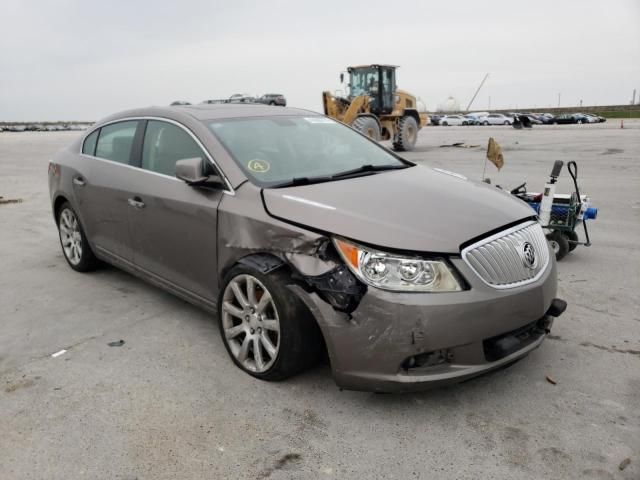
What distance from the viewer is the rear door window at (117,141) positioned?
4.56 metres

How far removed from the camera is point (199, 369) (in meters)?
3.51

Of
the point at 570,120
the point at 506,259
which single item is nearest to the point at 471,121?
the point at 570,120

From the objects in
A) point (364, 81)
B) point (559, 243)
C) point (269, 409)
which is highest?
point (364, 81)

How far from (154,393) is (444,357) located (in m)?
1.67

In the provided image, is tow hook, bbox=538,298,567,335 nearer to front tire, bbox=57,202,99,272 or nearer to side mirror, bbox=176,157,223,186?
side mirror, bbox=176,157,223,186

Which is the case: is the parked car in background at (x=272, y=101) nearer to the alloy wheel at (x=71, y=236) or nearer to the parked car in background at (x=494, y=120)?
the alloy wheel at (x=71, y=236)

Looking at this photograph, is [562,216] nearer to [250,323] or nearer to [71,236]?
[250,323]

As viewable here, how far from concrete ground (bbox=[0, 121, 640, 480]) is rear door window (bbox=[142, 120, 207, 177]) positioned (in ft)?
3.85

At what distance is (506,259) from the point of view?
116 inches

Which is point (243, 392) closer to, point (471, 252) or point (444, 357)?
point (444, 357)

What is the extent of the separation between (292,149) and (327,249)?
124cm

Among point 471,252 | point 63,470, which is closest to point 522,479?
point 471,252

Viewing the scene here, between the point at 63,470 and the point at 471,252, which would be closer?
the point at 63,470

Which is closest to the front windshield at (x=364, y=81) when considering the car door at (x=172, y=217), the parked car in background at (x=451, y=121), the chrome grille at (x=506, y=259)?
the car door at (x=172, y=217)
